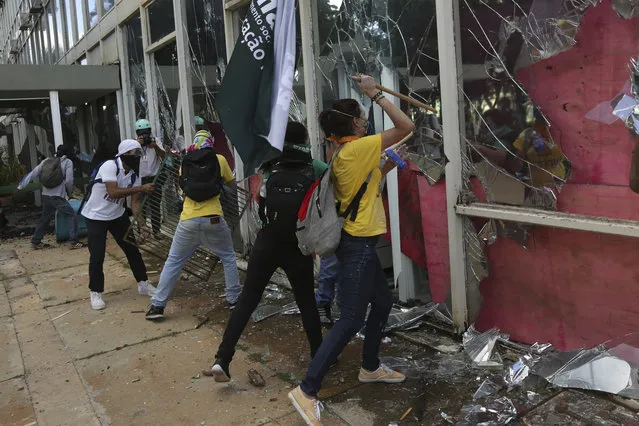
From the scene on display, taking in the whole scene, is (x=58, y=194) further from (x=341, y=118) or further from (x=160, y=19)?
→ (x=341, y=118)

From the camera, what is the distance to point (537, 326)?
352cm

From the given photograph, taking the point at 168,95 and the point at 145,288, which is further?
the point at 168,95

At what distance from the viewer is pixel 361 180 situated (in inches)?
113

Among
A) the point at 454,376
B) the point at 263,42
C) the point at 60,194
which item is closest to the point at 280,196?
the point at 263,42

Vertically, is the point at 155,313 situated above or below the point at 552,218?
below

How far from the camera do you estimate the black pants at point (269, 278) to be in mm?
3258

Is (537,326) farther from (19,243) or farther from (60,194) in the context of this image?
(19,243)

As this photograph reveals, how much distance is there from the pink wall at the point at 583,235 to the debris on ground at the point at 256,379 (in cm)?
171

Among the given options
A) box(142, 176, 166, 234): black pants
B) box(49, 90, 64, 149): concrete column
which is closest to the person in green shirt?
box(142, 176, 166, 234): black pants

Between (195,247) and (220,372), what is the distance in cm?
159

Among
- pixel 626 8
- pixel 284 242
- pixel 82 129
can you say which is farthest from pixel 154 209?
pixel 82 129

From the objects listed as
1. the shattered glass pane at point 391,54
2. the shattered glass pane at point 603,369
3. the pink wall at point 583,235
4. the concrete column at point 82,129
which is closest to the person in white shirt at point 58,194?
the shattered glass pane at point 391,54

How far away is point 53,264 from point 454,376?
6.05 m

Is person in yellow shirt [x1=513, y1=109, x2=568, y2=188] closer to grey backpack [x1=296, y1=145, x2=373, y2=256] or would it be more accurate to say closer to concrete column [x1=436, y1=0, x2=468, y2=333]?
concrete column [x1=436, y1=0, x2=468, y2=333]
